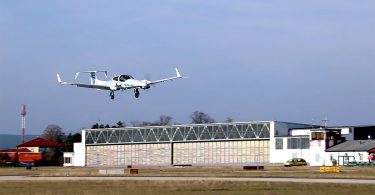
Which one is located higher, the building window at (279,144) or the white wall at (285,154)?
the building window at (279,144)

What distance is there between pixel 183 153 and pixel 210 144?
25.3ft

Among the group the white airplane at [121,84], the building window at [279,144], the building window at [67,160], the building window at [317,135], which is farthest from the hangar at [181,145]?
the white airplane at [121,84]

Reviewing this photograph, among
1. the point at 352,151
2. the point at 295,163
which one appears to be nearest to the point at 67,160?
the point at 295,163

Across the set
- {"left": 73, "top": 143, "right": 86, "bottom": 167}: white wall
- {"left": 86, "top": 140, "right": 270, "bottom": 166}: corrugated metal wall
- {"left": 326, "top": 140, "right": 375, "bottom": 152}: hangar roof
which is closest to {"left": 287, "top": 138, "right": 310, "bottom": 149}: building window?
{"left": 86, "top": 140, "right": 270, "bottom": 166}: corrugated metal wall

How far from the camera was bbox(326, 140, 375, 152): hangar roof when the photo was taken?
14079cm

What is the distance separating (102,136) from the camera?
18825 centimetres

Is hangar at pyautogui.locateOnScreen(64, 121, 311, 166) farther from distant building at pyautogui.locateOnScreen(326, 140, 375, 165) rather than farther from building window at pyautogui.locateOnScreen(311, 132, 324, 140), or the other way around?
distant building at pyautogui.locateOnScreen(326, 140, 375, 165)

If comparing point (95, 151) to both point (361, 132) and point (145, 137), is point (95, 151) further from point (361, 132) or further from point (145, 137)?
point (361, 132)

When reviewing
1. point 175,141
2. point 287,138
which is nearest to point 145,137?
point 175,141

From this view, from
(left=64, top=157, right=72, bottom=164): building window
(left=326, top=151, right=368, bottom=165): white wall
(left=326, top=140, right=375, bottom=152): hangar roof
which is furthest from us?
(left=64, top=157, right=72, bottom=164): building window

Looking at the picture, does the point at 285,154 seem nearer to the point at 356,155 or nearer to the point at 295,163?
the point at 356,155

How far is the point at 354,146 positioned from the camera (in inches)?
5655

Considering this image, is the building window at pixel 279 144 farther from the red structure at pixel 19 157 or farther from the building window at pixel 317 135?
the red structure at pixel 19 157

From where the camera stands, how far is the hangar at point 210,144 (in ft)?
498
